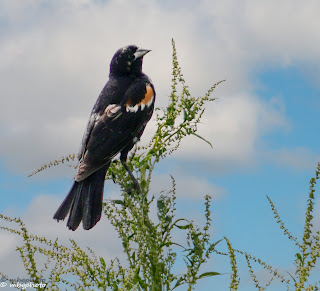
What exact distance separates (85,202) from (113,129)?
2.18 feet

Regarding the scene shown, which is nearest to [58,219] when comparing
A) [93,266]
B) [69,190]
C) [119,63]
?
[69,190]

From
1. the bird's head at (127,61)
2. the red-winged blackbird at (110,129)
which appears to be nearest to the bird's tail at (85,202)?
the red-winged blackbird at (110,129)

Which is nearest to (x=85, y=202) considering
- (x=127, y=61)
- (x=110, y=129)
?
(x=110, y=129)

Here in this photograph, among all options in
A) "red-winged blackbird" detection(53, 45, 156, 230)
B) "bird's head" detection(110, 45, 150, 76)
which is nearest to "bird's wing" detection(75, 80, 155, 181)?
"red-winged blackbird" detection(53, 45, 156, 230)

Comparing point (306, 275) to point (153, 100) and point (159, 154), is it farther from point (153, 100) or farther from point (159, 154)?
point (153, 100)

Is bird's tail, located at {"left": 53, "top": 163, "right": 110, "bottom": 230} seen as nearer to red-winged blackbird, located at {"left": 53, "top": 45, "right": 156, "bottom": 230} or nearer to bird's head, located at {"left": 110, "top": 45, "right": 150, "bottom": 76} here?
red-winged blackbird, located at {"left": 53, "top": 45, "right": 156, "bottom": 230}

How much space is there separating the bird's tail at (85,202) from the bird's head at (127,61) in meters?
1.19

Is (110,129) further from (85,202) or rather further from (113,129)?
(85,202)

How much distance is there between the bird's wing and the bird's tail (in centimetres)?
9

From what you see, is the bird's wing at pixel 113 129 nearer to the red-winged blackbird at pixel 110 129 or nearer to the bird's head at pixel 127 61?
the red-winged blackbird at pixel 110 129

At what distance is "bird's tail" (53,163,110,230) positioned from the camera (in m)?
3.25

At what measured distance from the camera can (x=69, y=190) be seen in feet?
11.4

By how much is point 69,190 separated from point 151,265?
136 cm

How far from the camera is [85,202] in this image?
330 cm
